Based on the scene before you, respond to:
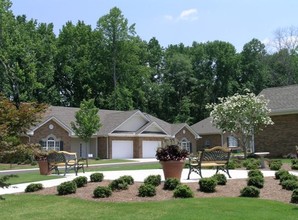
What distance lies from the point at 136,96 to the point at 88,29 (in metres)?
13.0

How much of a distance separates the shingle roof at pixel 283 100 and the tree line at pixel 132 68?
81.4ft

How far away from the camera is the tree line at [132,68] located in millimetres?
60844

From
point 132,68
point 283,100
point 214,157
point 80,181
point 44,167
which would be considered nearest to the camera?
point 80,181

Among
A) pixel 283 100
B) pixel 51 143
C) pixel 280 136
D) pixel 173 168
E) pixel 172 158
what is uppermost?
pixel 283 100

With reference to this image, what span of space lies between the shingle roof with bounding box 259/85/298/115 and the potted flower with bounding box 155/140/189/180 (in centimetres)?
1958

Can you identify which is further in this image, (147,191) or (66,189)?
(66,189)

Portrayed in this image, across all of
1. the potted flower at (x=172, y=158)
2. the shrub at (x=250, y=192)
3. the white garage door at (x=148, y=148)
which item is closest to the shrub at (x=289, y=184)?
the shrub at (x=250, y=192)

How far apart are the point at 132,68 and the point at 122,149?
875 inches

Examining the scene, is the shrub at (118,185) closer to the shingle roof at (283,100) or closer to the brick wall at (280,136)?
the shingle roof at (283,100)

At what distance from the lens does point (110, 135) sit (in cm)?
4500

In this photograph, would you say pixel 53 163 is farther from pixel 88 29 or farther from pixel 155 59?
pixel 155 59

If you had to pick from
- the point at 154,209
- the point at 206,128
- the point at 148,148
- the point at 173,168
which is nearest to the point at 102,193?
the point at 154,209

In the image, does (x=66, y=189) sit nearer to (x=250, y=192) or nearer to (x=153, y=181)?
(x=153, y=181)

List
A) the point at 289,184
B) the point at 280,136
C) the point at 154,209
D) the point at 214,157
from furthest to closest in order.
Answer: the point at 280,136 < the point at 214,157 < the point at 289,184 < the point at 154,209
